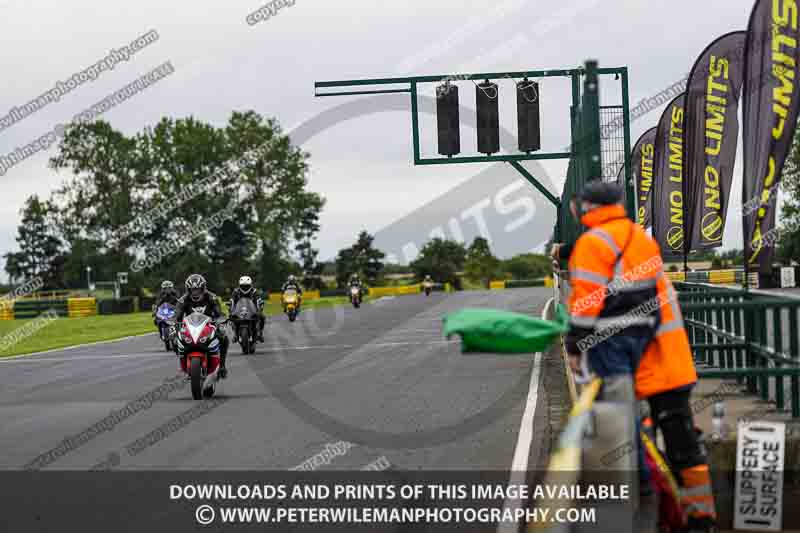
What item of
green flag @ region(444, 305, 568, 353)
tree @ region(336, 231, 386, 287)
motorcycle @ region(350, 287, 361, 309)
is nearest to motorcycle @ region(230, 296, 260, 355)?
green flag @ region(444, 305, 568, 353)

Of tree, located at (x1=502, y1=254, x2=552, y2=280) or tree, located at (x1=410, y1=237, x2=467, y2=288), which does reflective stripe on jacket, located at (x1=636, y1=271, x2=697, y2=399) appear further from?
tree, located at (x1=410, y1=237, x2=467, y2=288)

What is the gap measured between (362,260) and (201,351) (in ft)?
455

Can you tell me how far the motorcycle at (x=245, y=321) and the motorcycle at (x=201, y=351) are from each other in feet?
27.2

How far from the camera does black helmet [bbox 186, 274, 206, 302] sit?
14977 millimetres

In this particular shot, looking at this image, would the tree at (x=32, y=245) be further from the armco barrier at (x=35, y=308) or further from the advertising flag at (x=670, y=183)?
the advertising flag at (x=670, y=183)

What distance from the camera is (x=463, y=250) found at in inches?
6294

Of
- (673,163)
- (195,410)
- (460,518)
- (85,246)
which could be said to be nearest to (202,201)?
(85,246)

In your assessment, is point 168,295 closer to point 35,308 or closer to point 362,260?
point 35,308

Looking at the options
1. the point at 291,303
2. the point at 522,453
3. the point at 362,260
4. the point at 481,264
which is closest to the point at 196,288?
the point at 522,453

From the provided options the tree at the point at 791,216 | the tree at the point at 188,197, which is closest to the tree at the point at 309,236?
the tree at the point at 188,197

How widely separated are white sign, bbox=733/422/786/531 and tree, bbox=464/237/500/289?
108 m

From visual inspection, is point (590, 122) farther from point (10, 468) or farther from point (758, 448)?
point (10, 468)

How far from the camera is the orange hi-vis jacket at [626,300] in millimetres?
5609

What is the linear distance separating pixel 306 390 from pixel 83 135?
73225 mm
